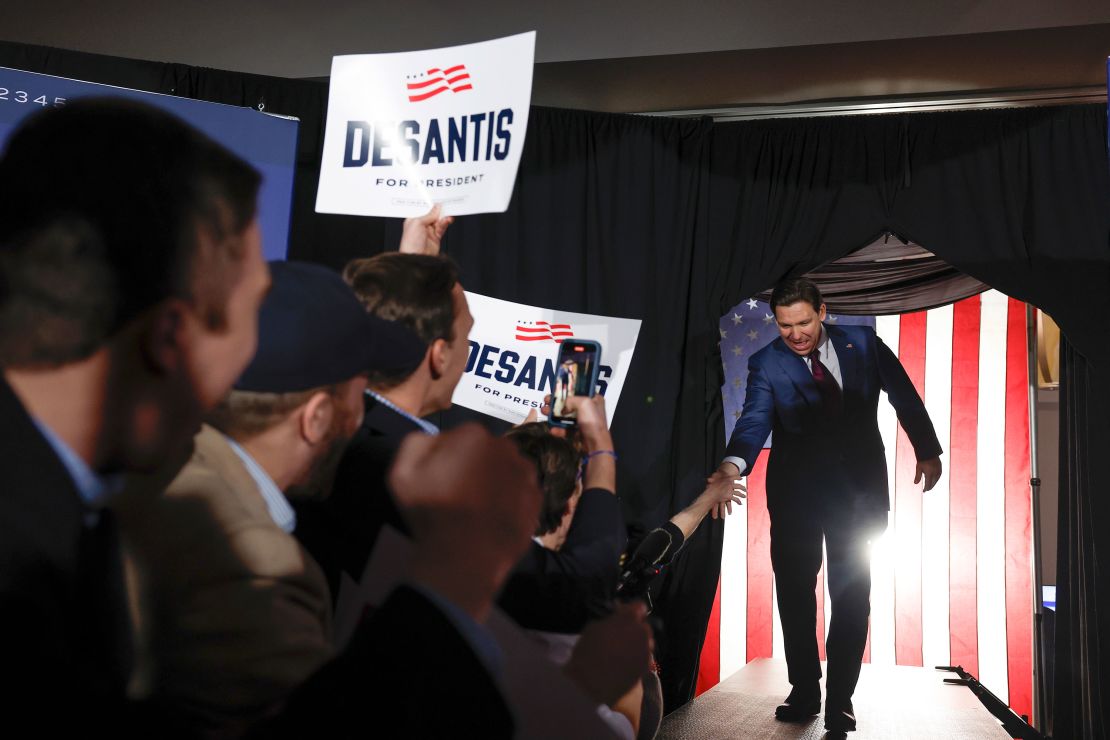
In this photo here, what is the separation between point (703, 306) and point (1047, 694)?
2100 mm

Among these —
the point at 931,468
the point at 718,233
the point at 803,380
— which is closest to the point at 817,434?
the point at 803,380

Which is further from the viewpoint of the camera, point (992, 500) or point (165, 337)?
point (992, 500)

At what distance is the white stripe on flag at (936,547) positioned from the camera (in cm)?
443

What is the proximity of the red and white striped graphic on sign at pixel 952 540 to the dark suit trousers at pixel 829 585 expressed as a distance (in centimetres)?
89

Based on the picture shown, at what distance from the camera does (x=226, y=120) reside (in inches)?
63.6

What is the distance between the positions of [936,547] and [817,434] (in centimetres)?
123

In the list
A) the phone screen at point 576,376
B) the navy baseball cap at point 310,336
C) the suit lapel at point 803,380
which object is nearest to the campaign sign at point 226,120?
the phone screen at point 576,376

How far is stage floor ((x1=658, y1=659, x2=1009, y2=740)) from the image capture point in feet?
9.63

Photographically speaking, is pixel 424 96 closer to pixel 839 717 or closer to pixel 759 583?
pixel 839 717

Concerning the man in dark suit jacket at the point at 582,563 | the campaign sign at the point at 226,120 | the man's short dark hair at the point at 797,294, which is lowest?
the man in dark suit jacket at the point at 582,563

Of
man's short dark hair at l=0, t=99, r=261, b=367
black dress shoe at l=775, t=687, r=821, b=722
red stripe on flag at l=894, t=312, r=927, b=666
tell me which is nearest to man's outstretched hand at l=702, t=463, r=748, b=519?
black dress shoe at l=775, t=687, r=821, b=722

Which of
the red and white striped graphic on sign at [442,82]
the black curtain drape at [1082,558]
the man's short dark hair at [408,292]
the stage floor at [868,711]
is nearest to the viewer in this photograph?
the man's short dark hair at [408,292]

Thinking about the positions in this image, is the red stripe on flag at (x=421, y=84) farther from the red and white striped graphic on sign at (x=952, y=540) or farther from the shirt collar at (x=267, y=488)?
the red and white striped graphic on sign at (x=952, y=540)

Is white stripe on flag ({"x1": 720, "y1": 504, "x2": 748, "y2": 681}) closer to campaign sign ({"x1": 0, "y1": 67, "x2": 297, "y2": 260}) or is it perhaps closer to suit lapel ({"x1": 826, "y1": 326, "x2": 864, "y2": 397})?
suit lapel ({"x1": 826, "y1": 326, "x2": 864, "y2": 397})
